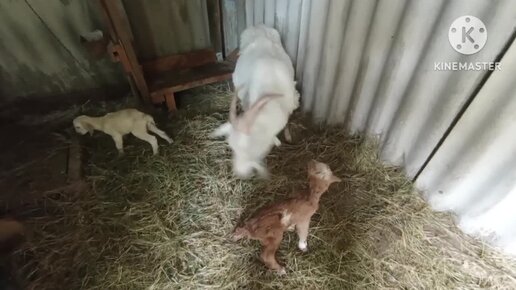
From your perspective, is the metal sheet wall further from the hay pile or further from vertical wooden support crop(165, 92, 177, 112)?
vertical wooden support crop(165, 92, 177, 112)

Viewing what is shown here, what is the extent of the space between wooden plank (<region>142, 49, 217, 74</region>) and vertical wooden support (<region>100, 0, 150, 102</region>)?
0.59 feet

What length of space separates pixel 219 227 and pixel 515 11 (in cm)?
142

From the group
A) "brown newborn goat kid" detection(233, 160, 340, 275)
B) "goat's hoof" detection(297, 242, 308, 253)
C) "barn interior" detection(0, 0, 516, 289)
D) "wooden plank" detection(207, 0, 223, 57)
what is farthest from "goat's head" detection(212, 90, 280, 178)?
"wooden plank" detection(207, 0, 223, 57)

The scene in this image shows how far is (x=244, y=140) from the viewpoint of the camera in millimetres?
1603

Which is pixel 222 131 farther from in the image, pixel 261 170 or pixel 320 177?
pixel 320 177

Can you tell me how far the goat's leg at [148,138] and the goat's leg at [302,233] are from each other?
901 millimetres

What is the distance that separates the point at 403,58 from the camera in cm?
152

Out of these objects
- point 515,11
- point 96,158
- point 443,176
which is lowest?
point 96,158

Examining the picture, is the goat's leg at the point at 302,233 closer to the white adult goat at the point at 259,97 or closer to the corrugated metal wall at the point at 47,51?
the white adult goat at the point at 259,97

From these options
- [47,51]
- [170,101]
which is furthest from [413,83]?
[47,51]

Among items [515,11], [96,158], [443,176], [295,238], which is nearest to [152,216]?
[96,158]

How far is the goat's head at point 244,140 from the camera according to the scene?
1.50 m

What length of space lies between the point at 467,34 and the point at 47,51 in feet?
6.82

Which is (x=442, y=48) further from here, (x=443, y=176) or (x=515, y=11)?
(x=443, y=176)
